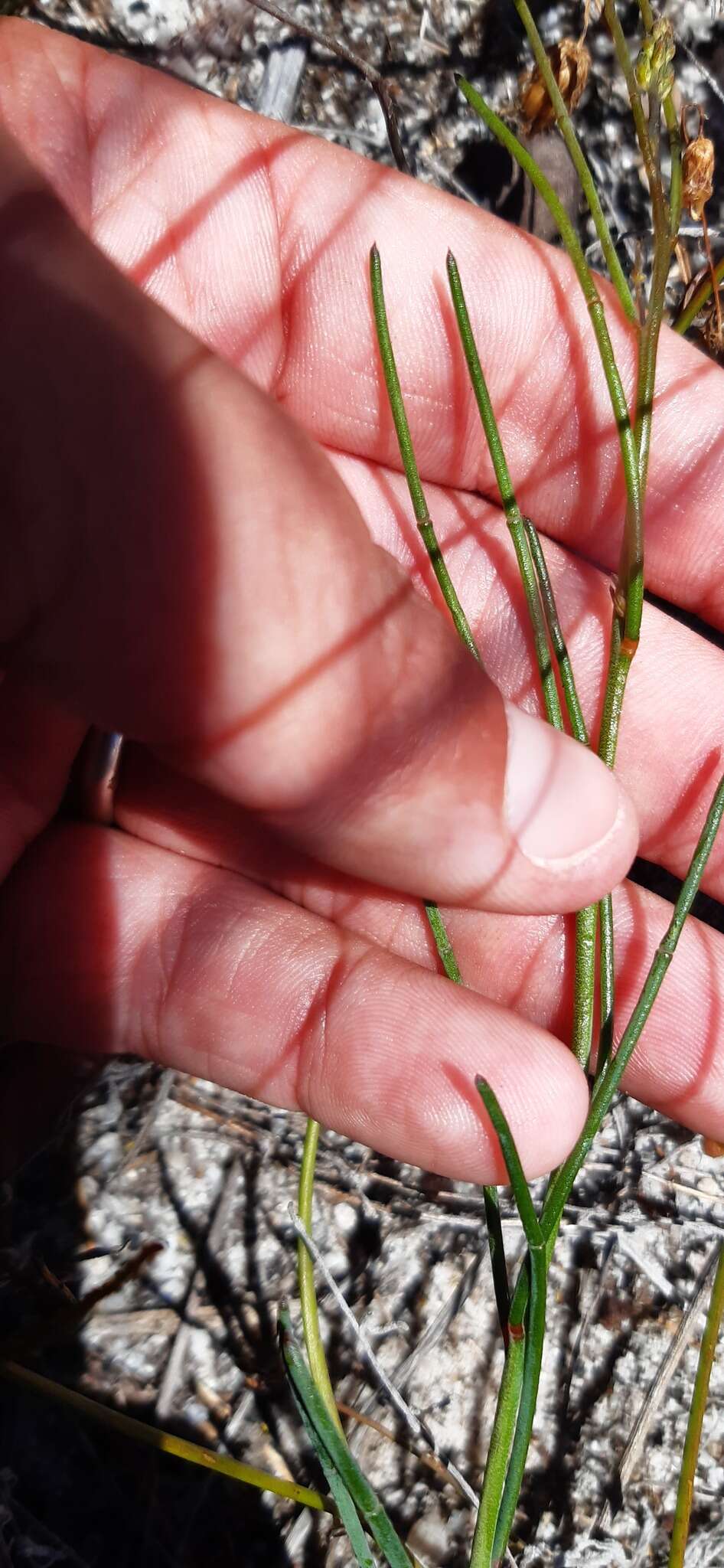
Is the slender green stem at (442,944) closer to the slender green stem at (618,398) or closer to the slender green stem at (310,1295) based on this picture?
the slender green stem at (310,1295)

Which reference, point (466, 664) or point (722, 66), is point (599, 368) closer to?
point (466, 664)

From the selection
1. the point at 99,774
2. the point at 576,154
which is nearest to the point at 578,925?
the point at 99,774

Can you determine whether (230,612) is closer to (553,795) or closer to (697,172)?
(553,795)

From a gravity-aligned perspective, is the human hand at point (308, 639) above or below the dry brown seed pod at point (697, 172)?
below

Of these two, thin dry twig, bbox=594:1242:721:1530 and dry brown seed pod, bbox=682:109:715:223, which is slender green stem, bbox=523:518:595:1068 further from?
dry brown seed pod, bbox=682:109:715:223

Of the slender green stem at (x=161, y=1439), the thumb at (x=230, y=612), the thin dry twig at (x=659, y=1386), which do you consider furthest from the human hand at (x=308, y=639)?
the slender green stem at (x=161, y=1439)
